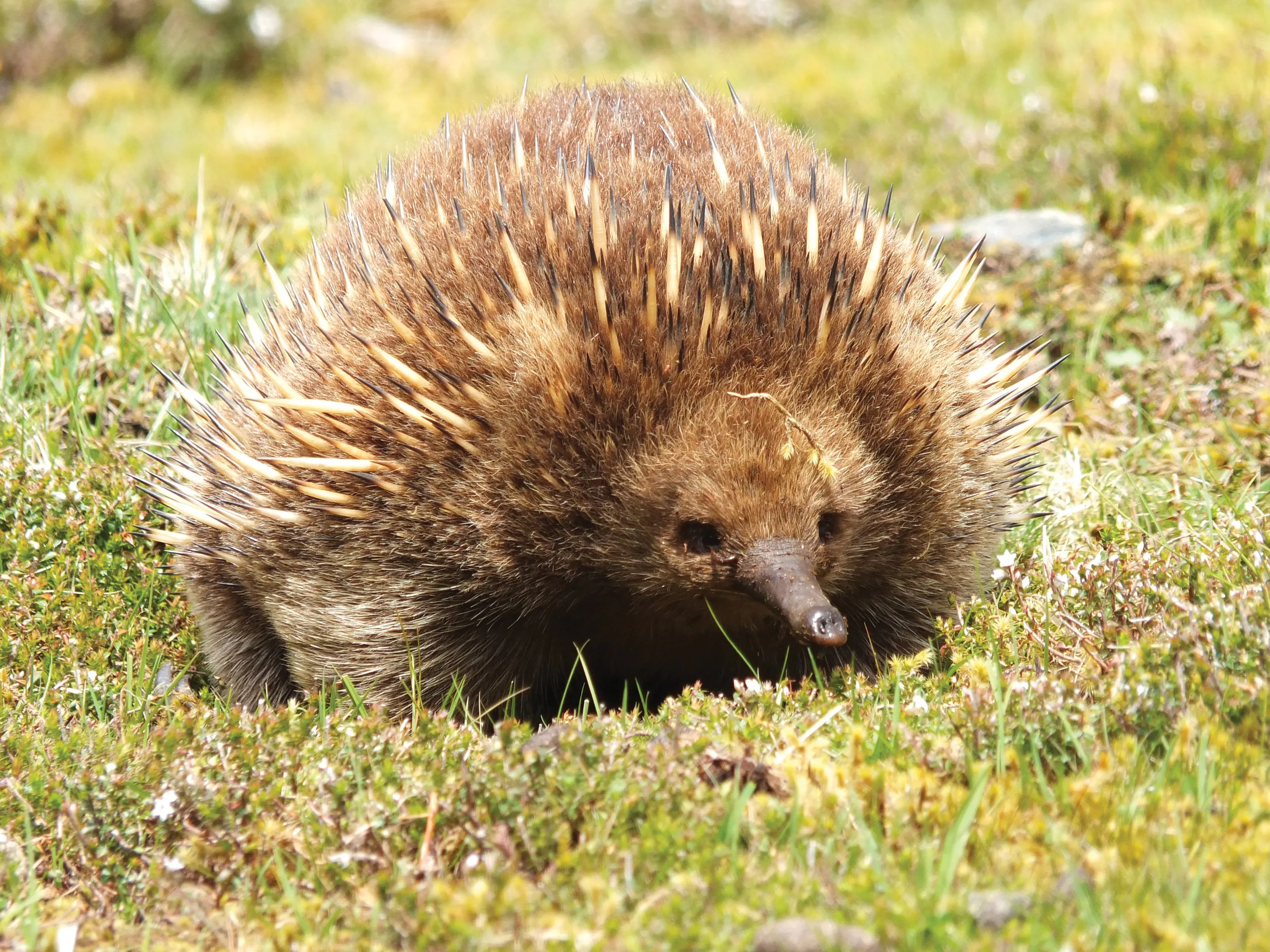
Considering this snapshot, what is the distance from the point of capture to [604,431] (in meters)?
2.72

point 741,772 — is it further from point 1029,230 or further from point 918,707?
point 1029,230

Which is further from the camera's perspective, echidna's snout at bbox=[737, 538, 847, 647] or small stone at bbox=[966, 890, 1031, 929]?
echidna's snout at bbox=[737, 538, 847, 647]

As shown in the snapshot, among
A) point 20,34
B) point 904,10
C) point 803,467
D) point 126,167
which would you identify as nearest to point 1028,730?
point 803,467

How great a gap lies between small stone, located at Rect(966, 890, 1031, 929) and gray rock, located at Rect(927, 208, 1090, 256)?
330 cm

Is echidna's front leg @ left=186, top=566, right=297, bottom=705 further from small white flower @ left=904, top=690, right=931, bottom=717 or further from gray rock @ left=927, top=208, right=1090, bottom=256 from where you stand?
gray rock @ left=927, top=208, right=1090, bottom=256

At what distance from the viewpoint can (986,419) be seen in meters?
3.07

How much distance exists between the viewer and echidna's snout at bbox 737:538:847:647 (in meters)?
2.45

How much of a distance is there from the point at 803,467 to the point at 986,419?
0.63 m

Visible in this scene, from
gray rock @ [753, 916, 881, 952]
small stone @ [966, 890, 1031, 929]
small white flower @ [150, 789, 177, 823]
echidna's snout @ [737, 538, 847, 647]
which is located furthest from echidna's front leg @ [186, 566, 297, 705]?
small stone @ [966, 890, 1031, 929]

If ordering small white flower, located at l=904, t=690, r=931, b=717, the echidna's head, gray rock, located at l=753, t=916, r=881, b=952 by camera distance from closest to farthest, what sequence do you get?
gray rock, located at l=753, t=916, r=881, b=952 < the echidna's head < small white flower, located at l=904, t=690, r=931, b=717

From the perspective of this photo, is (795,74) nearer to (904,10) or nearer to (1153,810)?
(904,10)

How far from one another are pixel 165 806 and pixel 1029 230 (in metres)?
3.79

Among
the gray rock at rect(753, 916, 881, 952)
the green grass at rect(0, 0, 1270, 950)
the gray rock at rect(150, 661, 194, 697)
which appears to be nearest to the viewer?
the gray rock at rect(753, 916, 881, 952)

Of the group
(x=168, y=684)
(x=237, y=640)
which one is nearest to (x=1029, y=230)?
(x=237, y=640)
